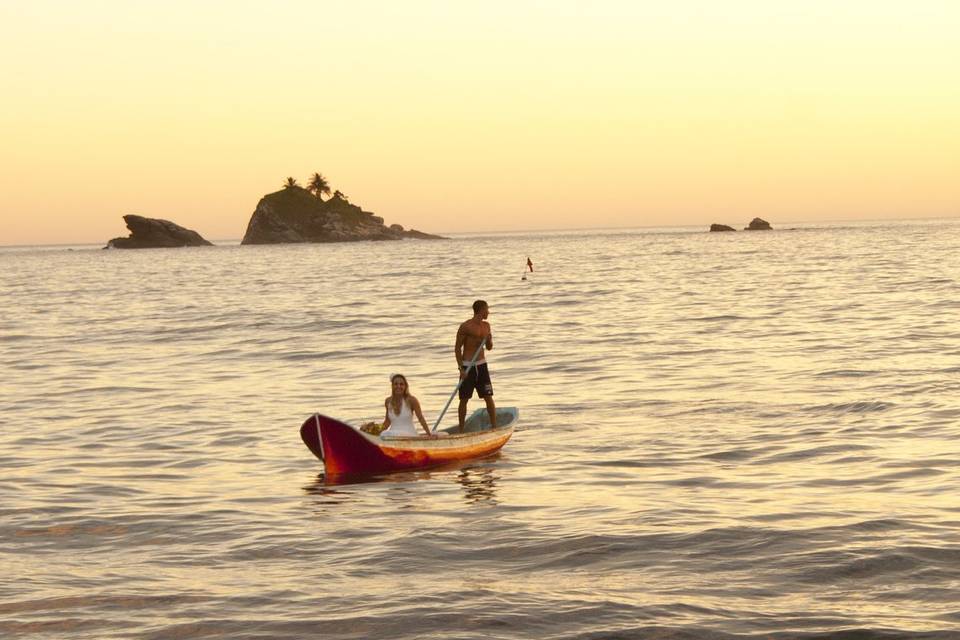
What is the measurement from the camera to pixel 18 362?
3381cm

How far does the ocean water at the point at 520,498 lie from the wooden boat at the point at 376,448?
358mm

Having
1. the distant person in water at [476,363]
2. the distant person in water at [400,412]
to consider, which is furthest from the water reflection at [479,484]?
the distant person in water at [476,363]

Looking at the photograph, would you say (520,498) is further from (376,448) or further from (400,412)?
(400,412)

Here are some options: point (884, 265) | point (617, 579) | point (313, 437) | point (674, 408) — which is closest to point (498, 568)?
point (617, 579)

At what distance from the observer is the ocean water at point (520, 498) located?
962cm

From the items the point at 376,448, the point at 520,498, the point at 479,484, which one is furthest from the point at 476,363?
the point at 520,498

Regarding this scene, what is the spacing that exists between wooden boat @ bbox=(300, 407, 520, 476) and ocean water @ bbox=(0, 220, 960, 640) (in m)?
0.36

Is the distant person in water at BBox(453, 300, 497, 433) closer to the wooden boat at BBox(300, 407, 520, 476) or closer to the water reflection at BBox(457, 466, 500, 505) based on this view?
the wooden boat at BBox(300, 407, 520, 476)

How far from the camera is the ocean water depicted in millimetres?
9617

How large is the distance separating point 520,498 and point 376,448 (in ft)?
8.88

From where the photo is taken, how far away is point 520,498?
14.3m

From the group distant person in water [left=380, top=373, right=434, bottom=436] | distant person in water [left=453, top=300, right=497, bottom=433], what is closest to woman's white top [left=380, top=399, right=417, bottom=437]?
distant person in water [left=380, top=373, right=434, bottom=436]


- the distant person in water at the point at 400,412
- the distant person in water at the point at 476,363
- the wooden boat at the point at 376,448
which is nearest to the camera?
the wooden boat at the point at 376,448

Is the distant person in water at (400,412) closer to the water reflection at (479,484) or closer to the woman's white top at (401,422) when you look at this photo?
the woman's white top at (401,422)
